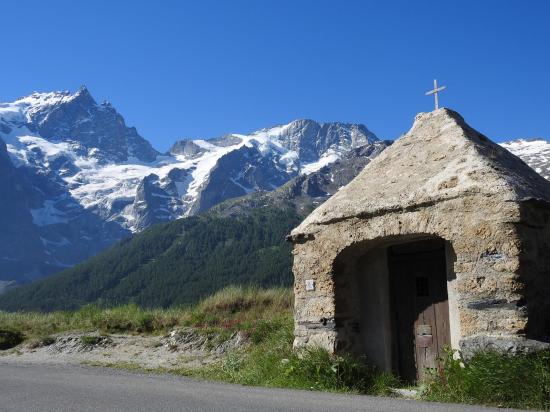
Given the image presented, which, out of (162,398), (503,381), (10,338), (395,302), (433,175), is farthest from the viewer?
(10,338)

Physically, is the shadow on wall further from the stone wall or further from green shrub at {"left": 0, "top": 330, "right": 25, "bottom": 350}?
green shrub at {"left": 0, "top": 330, "right": 25, "bottom": 350}

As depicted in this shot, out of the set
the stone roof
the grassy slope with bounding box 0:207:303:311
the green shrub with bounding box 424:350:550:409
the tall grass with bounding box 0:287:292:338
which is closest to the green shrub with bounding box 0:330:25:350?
the tall grass with bounding box 0:287:292:338

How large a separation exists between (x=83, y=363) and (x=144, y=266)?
121 metres

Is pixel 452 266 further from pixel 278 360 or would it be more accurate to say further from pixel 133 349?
pixel 133 349

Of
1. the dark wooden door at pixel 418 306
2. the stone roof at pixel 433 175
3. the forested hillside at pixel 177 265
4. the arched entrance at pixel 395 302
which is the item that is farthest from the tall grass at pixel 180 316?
the forested hillside at pixel 177 265

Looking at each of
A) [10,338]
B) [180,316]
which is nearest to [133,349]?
[180,316]

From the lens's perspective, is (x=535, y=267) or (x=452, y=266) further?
(x=452, y=266)

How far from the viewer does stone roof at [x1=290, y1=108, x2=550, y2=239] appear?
8727mm

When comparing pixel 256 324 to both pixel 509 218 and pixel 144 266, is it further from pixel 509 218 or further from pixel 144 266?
pixel 144 266

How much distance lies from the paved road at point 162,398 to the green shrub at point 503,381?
0.60 m

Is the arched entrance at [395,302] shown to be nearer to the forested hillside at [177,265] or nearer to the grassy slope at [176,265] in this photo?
the forested hillside at [177,265]

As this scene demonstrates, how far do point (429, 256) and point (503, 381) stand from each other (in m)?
3.11

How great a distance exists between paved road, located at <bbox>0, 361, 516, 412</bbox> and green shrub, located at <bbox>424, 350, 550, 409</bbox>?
0.60 metres

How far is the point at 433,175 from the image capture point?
9555mm
